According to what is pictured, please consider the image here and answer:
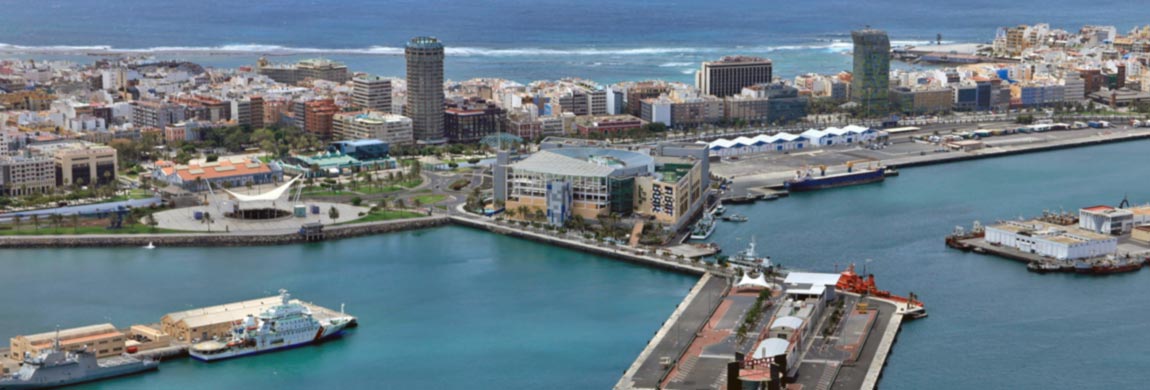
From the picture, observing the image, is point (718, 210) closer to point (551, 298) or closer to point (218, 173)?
point (551, 298)

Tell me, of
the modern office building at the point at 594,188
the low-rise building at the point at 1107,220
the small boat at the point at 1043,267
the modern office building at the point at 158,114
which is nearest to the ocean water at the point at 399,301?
the modern office building at the point at 594,188

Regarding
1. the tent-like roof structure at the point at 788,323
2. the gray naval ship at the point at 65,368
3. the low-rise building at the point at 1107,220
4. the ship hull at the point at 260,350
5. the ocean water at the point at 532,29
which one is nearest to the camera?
the gray naval ship at the point at 65,368

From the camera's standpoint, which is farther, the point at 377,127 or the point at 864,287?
the point at 377,127

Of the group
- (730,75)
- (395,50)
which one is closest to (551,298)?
(730,75)

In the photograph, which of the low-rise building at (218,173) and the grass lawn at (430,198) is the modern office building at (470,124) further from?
the grass lawn at (430,198)

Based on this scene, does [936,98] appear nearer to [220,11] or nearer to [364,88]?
[364,88]

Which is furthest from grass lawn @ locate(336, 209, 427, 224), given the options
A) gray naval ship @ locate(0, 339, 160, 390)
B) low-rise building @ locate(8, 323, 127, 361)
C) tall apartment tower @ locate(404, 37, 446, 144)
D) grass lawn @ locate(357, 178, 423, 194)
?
gray naval ship @ locate(0, 339, 160, 390)

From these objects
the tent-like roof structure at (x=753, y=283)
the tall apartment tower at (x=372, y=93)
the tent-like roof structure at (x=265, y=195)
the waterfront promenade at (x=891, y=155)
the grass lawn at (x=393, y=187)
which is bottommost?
the tent-like roof structure at (x=753, y=283)
